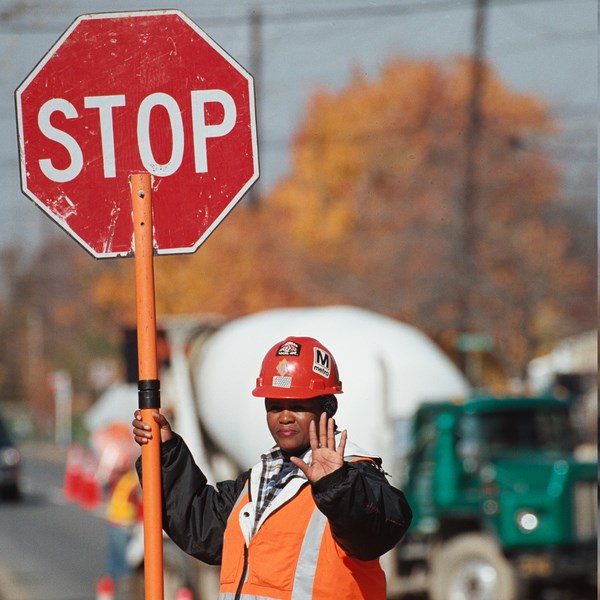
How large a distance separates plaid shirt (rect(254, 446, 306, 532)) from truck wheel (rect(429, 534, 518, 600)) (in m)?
9.09

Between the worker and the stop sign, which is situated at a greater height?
the stop sign

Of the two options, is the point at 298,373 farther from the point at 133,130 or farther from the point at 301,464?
the point at 133,130

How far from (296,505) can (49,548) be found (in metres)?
15.6

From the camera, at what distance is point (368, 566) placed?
12.6 ft

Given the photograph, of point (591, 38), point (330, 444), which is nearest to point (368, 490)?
point (330, 444)

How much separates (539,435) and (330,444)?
32.2ft

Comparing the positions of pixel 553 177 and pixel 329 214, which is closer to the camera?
pixel 553 177

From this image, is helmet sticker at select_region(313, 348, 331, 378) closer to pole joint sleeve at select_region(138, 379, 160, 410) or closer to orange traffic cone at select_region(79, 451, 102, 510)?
pole joint sleeve at select_region(138, 379, 160, 410)

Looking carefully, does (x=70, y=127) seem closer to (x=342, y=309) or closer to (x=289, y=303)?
(x=342, y=309)

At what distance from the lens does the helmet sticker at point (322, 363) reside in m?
4.02

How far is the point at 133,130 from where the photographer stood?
13.1 feet

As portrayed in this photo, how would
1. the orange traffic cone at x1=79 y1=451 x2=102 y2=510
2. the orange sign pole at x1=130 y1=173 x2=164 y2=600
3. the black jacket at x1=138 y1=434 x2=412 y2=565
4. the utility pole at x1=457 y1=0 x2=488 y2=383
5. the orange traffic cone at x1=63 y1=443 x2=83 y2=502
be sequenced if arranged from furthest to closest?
1. the orange traffic cone at x1=63 y1=443 x2=83 y2=502
2. the orange traffic cone at x1=79 y1=451 x2=102 y2=510
3. the utility pole at x1=457 y1=0 x2=488 y2=383
4. the orange sign pole at x1=130 y1=173 x2=164 y2=600
5. the black jacket at x1=138 y1=434 x2=412 y2=565

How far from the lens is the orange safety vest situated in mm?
3775

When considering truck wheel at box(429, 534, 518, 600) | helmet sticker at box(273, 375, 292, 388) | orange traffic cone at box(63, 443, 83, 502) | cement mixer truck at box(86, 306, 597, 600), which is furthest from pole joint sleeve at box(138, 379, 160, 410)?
orange traffic cone at box(63, 443, 83, 502)
